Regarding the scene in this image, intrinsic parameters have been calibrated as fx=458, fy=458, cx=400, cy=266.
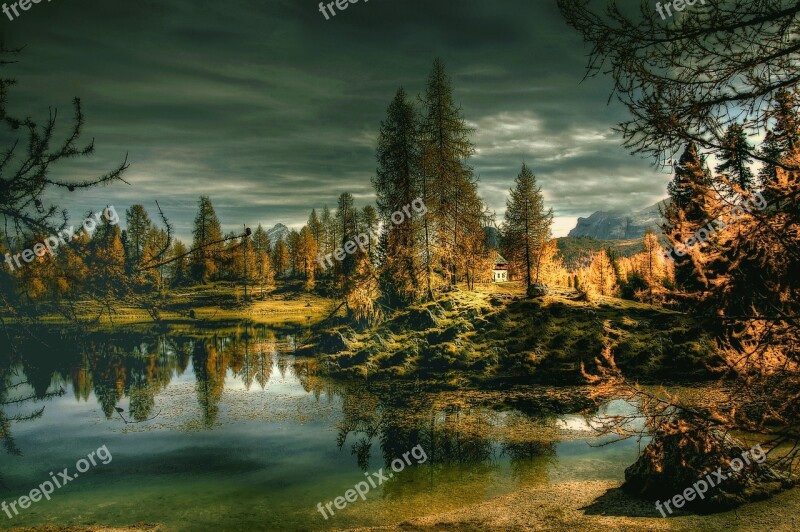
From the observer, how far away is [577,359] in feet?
80.5

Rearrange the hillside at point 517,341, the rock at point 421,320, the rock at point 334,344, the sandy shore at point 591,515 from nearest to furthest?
the sandy shore at point 591,515 → the hillside at point 517,341 → the rock at point 421,320 → the rock at point 334,344

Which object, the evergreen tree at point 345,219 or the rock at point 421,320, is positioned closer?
the rock at point 421,320

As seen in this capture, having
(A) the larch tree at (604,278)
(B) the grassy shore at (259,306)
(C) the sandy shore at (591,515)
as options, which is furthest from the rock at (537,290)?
(A) the larch tree at (604,278)

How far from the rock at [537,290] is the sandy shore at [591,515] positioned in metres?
19.7

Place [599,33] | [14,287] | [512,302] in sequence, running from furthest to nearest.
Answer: [512,302] < [599,33] < [14,287]

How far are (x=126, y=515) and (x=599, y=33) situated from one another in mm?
13873

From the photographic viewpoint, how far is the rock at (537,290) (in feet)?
100

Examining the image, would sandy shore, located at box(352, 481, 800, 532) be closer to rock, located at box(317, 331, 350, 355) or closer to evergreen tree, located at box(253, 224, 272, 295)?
rock, located at box(317, 331, 350, 355)

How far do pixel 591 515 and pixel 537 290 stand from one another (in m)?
22.1

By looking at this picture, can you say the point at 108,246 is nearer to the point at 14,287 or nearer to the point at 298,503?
the point at 14,287

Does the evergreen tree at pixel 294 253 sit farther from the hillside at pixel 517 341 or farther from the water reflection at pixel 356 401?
the hillside at pixel 517 341

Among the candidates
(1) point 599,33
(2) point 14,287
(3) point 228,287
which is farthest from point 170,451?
(3) point 228,287

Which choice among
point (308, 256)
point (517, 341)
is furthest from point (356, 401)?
point (308, 256)

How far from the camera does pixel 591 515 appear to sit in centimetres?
972
